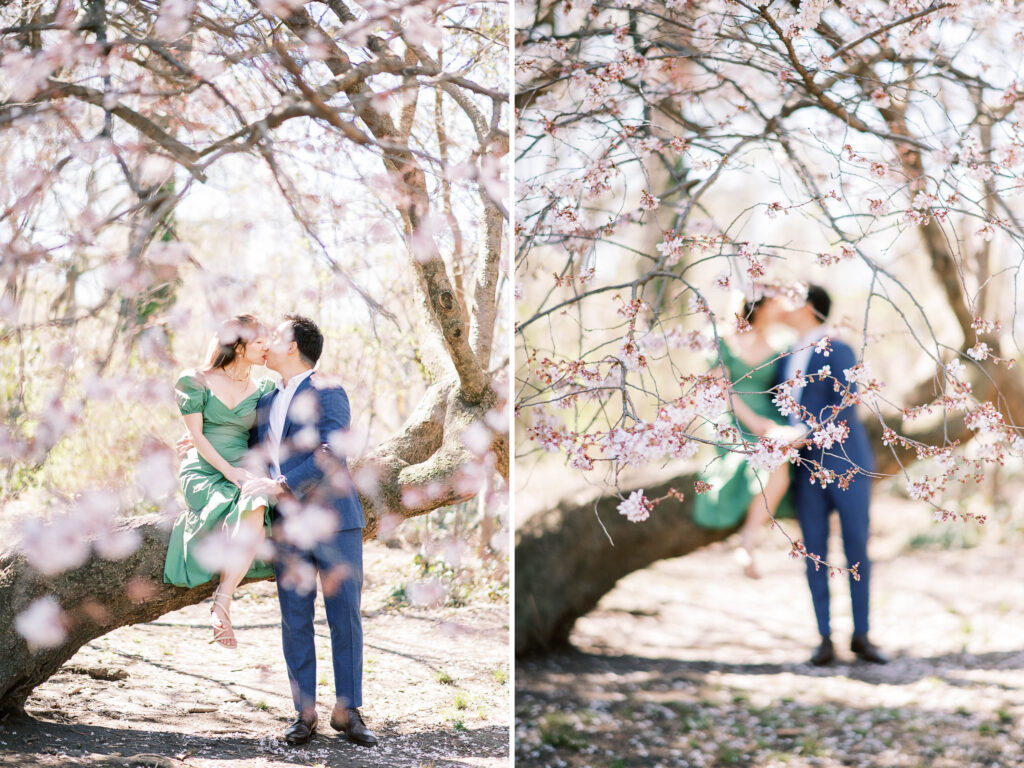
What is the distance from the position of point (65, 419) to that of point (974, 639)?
10.9 ft

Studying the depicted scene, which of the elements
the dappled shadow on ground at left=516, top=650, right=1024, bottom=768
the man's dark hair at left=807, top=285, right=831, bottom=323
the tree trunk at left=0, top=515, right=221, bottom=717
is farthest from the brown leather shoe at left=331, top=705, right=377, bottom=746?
the man's dark hair at left=807, top=285, right=831, bottom=323

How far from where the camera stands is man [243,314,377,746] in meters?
1.76

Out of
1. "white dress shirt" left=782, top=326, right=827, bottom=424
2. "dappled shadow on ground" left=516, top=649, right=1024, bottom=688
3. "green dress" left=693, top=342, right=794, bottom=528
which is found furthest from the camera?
"dappled shadow on ground" left=516, top=649, right=1024, bottom=688

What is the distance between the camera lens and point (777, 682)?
3014mm

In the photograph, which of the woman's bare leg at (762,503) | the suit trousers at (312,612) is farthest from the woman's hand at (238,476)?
the woman's bare leg at (762,503)

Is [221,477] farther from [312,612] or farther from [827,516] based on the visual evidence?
[827,516]

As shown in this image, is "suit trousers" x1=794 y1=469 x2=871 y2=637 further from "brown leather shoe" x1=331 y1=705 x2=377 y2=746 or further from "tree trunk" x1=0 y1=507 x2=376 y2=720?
"tree trunk" x1=0 y1=507 x2=376 y2=720

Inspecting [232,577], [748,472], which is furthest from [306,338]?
[748,472]

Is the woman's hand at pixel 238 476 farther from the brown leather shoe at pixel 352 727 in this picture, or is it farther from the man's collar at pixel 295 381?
the brown leather shoe at pixel 352 727

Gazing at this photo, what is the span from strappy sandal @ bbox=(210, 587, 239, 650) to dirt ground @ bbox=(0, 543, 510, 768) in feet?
0.08

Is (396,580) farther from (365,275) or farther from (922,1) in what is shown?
(922,1)

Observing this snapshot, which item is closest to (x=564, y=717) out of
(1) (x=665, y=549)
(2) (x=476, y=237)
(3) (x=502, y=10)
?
(1) (x=665, y=549)

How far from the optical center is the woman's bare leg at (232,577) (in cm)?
172

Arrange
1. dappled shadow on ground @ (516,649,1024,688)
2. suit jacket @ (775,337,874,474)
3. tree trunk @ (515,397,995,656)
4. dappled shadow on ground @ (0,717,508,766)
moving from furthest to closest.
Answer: dappled shadow on ground @ (516,649,1024,688) → tree trunk @ (515,397,995,656) → suit jacket @ (775,337,874,474) → dappled shadow on ground @ (0,717,508,766)
